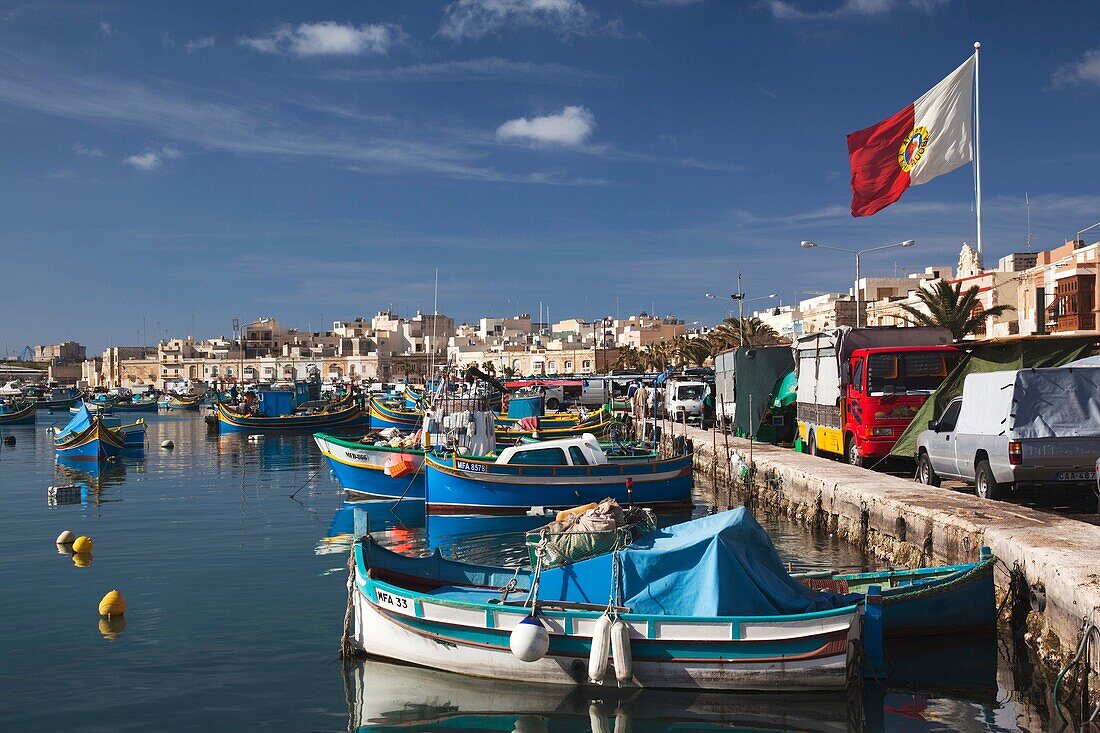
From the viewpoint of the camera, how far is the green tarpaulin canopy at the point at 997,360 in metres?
17.0

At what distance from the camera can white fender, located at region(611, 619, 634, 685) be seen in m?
9.06

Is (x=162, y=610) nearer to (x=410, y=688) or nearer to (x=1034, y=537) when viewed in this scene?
(x=410, y=688)

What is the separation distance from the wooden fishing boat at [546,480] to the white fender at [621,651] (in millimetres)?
11763

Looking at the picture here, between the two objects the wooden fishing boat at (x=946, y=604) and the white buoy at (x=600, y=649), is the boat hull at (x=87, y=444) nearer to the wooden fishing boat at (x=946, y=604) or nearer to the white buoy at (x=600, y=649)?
the white buoy at (x=600, y=649)

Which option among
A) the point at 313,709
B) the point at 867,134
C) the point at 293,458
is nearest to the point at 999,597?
the point at 313,709

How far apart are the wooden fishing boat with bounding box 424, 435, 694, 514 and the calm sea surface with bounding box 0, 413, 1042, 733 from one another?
509 mm

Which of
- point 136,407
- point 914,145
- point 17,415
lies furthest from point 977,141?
point 136,407

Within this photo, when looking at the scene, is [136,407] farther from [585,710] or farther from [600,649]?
[600,649]

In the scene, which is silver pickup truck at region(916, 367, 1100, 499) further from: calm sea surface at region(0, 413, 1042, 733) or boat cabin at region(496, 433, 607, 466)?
boat cabin at region(496, 433, 607, 466)

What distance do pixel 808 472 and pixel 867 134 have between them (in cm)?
1347

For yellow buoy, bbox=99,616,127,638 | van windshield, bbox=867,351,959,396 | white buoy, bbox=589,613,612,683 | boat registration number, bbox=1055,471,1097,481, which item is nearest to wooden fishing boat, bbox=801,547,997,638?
white buoy, bbox=589,613,612,683

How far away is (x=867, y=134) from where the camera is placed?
1121 inches

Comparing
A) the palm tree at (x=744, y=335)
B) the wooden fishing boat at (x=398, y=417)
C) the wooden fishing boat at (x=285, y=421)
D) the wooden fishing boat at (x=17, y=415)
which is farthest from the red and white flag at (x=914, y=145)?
the wooden fishing boat at (x=17, y=415)

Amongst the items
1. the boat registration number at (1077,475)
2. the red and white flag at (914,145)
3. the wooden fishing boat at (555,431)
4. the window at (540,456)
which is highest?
the red and white flag at (914,145)
